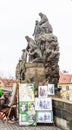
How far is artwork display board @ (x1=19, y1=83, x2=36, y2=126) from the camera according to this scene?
12.0 metres

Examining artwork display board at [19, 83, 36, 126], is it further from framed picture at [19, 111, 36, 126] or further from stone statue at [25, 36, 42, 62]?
stone statue at [25, 36, 42, 62]

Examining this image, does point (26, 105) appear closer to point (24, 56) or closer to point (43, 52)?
point (43, 52)

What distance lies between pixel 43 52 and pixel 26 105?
7.91 m

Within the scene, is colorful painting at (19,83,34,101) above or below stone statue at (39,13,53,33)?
below

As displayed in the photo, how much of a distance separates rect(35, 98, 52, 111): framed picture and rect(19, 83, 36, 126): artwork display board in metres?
0.14

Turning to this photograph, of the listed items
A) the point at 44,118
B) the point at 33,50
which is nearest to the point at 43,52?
the point at 33,50

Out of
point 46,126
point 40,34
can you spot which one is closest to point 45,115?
point 46,126

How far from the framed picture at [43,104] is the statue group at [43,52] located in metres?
6.82

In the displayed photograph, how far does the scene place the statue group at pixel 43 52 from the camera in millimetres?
19422

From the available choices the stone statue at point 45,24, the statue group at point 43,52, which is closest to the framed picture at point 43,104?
the statue group at point 43,52

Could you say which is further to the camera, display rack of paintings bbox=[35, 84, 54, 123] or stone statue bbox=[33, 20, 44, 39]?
stone statue bbox=[33, 20, 44, 39]

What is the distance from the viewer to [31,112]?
1212cm

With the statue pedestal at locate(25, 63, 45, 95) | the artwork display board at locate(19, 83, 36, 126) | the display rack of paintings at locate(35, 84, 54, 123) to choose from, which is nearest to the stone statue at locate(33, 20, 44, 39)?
the statue pedestal at locate(25, 63, 45, 95)

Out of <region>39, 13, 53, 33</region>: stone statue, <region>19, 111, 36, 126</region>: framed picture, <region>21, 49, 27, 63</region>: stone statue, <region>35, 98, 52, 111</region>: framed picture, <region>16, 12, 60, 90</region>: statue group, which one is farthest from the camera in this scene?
<region>39, 13, 53, 33</region>: stone statue
